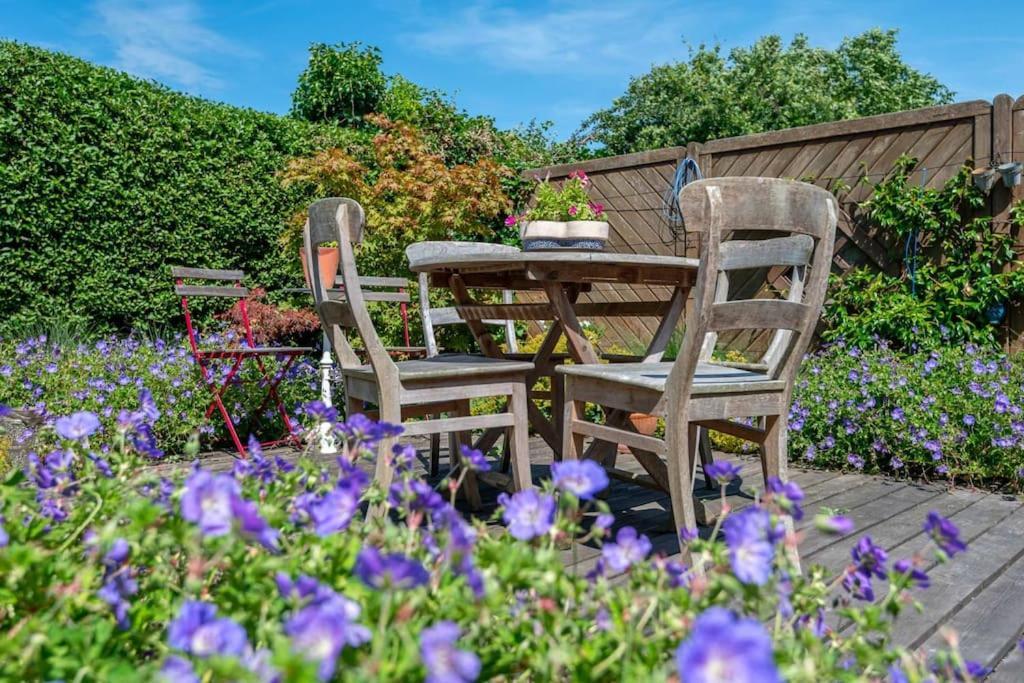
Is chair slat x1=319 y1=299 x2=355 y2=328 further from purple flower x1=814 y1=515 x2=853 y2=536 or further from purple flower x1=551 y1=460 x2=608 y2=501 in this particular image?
purple flower x1=814 y1=515 x2=853 y2=536

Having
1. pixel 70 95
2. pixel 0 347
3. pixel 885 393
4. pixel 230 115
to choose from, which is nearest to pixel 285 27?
pixel 230 115

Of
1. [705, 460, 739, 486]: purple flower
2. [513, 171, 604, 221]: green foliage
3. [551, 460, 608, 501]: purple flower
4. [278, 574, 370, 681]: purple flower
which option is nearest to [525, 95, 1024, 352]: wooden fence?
[513, 171, 604, 221]: green foliage

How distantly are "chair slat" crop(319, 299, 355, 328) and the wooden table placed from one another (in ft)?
1.28

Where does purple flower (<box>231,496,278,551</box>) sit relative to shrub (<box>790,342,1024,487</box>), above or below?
above

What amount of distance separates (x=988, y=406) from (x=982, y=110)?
6.81 feet

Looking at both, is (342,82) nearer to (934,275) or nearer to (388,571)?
(934,275)

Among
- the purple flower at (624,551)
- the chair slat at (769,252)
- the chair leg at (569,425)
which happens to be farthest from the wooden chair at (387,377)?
the purple flower at (624,551)

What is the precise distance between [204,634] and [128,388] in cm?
374

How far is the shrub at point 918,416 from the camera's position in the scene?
314 cm

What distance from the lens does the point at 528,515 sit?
828 millimetres

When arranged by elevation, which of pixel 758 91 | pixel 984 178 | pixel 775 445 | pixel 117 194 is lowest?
pixel 775 445

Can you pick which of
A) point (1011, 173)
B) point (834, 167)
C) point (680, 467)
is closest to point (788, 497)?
point (680, 467)

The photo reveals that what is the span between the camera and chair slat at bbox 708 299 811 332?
6.15ft

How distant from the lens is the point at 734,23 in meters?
22.9
